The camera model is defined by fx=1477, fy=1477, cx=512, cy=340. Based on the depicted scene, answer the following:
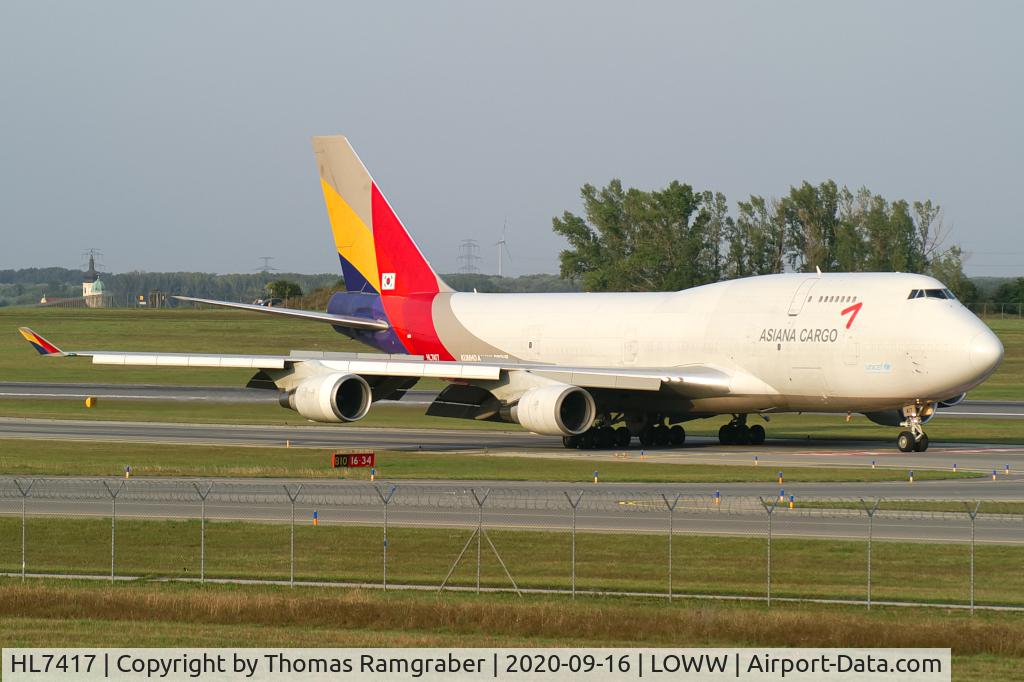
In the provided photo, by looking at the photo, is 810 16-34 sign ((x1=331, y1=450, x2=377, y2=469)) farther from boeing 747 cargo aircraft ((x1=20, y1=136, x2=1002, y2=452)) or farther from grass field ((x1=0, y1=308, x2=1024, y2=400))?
grass field ((x1=0, y1=308, x2=1024, y2=400))

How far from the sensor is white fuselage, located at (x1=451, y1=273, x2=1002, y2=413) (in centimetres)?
4188

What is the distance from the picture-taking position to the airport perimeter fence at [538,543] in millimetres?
23328

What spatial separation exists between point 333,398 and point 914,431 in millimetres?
17575

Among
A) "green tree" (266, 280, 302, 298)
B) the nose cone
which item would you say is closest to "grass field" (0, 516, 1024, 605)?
the nose cone

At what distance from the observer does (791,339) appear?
145ft

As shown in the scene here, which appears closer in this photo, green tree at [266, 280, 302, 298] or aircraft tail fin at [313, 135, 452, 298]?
aircraft tail fin at [313, 135, 452, 298]

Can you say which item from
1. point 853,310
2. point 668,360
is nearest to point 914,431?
point 853,310

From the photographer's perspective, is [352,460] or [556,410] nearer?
[352,460]

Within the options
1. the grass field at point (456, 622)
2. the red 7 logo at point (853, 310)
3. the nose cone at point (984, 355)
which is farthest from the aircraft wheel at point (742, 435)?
the grass field at point (456, 622)

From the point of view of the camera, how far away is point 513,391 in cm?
4631
